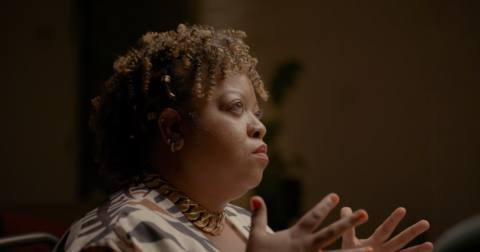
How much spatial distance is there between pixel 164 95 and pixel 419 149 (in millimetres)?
2452

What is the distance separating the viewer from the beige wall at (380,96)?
130 inches

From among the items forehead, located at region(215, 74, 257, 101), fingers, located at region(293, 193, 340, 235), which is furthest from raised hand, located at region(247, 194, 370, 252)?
forehead, located at region(215, 74, 257, 101)

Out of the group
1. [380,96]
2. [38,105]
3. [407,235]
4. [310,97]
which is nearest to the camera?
[407,235]

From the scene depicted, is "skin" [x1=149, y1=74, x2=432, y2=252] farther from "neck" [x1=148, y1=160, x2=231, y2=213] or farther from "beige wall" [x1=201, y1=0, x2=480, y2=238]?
"beige wall" [x1=201, y1=0, x2=480, y2=238]

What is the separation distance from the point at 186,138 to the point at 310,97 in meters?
2.63

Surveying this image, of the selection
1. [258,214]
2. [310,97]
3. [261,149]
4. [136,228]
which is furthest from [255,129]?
[310,97]

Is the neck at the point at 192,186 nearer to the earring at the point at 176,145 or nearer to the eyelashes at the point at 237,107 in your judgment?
the earring at the point at 176,145

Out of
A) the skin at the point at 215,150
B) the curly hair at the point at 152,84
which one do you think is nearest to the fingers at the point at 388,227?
the skin at the point at 215,150

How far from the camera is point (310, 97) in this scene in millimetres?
3916

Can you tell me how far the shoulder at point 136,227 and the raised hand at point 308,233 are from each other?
144 mm

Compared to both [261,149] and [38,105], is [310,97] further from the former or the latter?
[261,149]

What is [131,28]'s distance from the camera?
388 cm

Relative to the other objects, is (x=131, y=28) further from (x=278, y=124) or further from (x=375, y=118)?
(x=375, y=118)

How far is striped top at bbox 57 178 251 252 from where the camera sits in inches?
44.6
